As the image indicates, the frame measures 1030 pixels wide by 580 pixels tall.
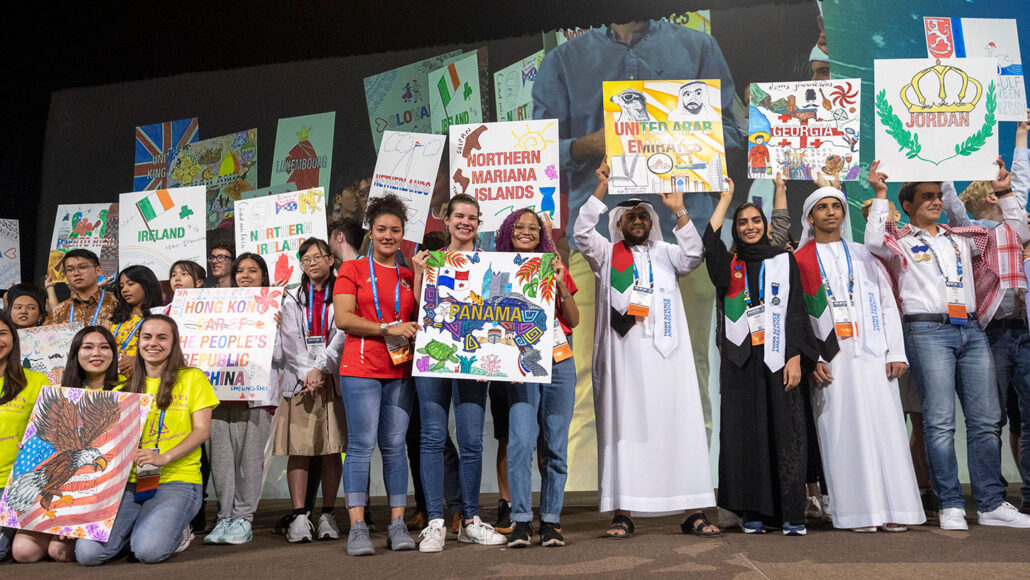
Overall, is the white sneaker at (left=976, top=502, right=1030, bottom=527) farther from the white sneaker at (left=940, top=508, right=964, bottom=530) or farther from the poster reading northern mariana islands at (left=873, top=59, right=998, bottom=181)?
the poster reading northern mariana islands at (left=873, top=59, right=998, bottom=181)

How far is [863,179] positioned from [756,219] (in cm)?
255

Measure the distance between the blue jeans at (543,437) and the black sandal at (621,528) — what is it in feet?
1.15

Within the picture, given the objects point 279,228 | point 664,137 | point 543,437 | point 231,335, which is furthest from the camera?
point 279,228

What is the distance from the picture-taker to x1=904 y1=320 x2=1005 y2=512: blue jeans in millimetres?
3605

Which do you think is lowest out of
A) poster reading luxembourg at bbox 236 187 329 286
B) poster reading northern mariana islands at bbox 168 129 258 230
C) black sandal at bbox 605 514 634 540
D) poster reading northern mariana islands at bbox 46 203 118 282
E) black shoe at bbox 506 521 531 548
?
black sandal at bbox 605 514 634 540

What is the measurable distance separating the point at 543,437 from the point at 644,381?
58 cm

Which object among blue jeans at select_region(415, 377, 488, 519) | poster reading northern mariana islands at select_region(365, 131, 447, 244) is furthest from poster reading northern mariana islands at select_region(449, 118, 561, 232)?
blue jeans at select_region(415, 377, 488, 519)

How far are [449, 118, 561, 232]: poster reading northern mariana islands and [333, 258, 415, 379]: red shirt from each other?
1096 mm

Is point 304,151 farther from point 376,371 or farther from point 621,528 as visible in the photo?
point 621,528

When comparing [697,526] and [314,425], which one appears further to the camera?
[314,425]

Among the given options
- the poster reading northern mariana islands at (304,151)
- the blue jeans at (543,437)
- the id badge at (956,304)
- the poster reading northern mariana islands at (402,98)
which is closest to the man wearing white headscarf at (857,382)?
the id badge at (956,304)

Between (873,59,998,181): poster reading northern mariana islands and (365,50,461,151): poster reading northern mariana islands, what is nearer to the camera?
(873,59,998,181): poster reading northern mariana islands

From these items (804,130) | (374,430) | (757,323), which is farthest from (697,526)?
(804,130)

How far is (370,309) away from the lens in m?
3.28
